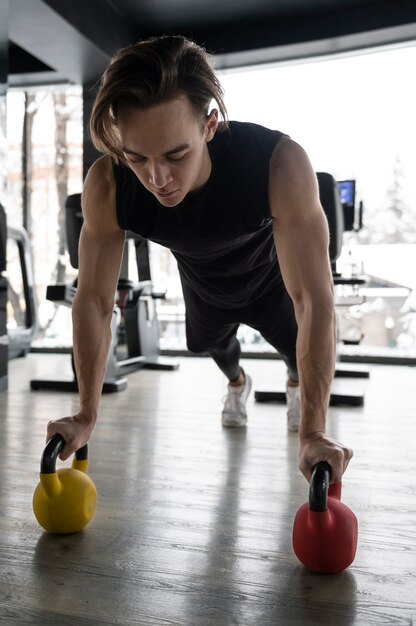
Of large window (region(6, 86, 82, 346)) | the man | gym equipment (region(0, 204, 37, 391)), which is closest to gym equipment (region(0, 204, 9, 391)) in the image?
gym equipment (region(0, 204, 37, 391))

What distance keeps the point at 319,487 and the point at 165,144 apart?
626 millimetres

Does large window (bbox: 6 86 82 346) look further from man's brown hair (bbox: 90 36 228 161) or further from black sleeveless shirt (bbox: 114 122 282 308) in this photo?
man's brown hair (bbox: 90 36 228 161)

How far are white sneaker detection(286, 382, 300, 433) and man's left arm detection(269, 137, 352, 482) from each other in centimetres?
116

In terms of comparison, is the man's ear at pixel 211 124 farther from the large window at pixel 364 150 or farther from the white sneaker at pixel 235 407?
the large window at pixel 364 150

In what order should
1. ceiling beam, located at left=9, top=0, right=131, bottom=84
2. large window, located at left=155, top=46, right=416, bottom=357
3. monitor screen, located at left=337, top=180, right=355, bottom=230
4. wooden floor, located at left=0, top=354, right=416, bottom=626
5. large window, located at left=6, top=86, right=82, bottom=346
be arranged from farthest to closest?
large window, located at left=6, top=86, right=82, bottom=346
large window, located at left=155, top=46, right=416, bottom=357
monitor screen, located at left=337, top=180, right=355, bottom=230
ceiling beam, located at left=9, top=0, right=131, bottom=84
wooden floor, located at left=0, top=354, right=416, bottom=626

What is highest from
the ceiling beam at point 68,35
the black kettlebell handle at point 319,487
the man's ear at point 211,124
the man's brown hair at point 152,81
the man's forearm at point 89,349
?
the ceiling beam at point 68,35

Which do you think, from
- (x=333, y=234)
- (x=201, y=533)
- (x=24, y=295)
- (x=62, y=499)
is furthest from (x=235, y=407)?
(x=24, y=295)

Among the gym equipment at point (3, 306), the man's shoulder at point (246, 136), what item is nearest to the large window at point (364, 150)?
the gym equipment at point (3, 306)

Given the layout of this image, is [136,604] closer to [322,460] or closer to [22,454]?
[322,460]

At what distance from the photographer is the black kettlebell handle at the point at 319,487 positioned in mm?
1006

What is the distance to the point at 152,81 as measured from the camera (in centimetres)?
106

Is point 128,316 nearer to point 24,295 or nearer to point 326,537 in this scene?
point 24,295

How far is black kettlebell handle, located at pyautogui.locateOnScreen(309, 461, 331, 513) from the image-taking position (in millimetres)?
A: 1006

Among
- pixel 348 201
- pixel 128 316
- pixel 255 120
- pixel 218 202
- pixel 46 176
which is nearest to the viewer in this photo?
pixel 218 202
